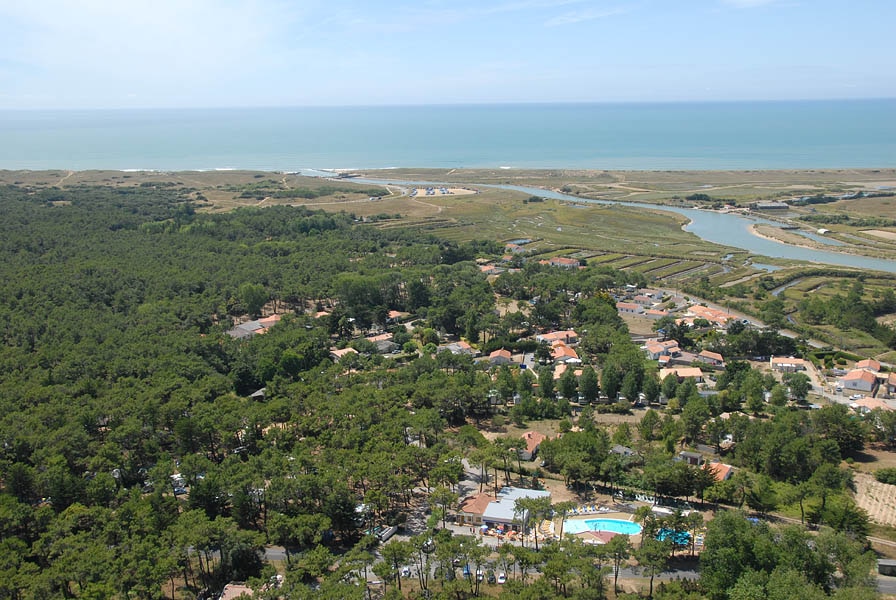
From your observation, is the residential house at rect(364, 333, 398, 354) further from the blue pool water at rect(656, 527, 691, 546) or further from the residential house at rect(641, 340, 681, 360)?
the blue pool water at rect(656, 527, 691, 546)

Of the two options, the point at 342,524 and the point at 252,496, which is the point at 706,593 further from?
the point at 252,496

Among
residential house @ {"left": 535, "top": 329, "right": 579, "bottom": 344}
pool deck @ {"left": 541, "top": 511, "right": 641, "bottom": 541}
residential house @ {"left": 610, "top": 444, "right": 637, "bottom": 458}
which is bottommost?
pool deck @ {"left": 541, "top": 511, "right": 641, "bottom": 541}

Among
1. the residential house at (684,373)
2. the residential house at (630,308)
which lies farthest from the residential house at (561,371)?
the residential house at (630,308)

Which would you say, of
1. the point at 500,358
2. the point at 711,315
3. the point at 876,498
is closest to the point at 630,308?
the point at 711,315

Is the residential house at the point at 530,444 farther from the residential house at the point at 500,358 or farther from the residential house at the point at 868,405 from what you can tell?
the residential house at the point at 868,405

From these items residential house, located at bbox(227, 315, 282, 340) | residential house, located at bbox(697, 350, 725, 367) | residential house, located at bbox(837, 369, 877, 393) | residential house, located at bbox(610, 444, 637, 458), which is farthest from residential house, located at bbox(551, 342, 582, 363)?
residential house, located at bbox(227, 315, 282, 340)
